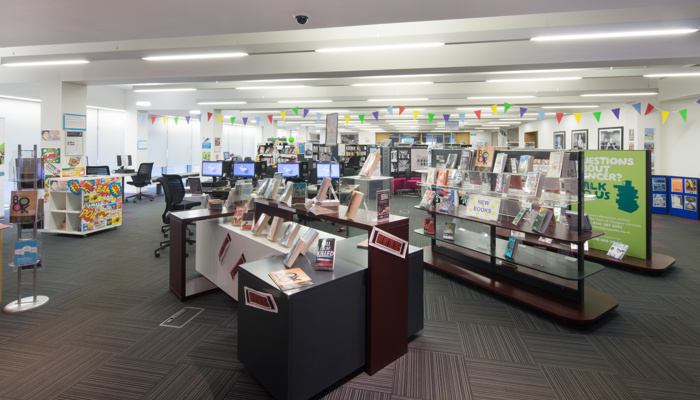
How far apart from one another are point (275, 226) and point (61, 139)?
19.6ft

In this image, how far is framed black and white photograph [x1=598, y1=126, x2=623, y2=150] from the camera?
33.1ft

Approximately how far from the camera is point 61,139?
249 inches

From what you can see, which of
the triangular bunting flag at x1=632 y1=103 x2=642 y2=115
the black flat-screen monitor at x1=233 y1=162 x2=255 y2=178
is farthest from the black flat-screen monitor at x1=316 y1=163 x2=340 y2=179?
the triangular bunting flag at x1=632 y1=103 x2=642 y2=115

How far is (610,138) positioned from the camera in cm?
1052

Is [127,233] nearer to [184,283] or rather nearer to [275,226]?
[184,283]

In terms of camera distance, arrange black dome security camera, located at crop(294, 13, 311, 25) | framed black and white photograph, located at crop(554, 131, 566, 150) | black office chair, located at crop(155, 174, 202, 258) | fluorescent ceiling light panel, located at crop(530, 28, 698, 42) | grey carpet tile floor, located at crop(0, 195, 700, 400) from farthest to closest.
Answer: framed black and white photograph, located at crop(554, 131, 566, 150)
black office chair, located at crop(155, 174, 202, 258)
fluorescent ceiling light panel, located at crop(530, 28, 698, 42)
black dome security camera, located at crop(294, 13, 311, 25)
grey carpet tile floor, located at crop(0, 195, 700, 400)

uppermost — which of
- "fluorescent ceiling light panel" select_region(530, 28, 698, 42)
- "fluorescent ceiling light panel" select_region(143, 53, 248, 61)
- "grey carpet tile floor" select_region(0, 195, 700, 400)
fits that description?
"fluorescent ceiling light panel" select_region(143, 53, 248, 61)

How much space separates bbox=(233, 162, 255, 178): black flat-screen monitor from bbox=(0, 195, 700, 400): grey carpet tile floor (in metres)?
3.85

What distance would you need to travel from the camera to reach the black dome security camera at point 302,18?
3.31 metres

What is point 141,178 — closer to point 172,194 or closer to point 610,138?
point 172,194

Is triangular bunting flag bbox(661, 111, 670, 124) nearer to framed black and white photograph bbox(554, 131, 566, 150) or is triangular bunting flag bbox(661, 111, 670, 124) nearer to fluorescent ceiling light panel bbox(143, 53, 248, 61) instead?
framed black and white photograph bbox(554, 131, 566, 150)

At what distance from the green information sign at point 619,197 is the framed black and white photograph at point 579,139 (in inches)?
331

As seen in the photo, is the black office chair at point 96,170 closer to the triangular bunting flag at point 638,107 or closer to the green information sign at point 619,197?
the green information sign at point 619,197

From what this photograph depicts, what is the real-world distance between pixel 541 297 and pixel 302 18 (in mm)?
3623
